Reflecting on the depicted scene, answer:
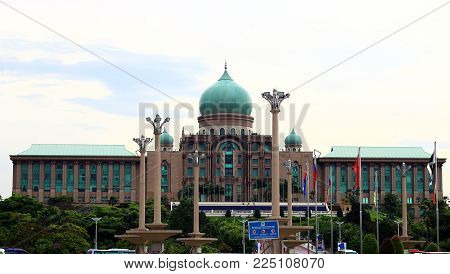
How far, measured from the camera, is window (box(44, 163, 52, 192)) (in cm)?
13150

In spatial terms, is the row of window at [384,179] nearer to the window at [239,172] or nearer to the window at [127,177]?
the window at [239,172]

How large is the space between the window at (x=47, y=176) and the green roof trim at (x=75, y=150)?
1.68 meters

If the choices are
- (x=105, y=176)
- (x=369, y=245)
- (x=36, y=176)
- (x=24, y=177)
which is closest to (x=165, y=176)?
(x=105, y=176)

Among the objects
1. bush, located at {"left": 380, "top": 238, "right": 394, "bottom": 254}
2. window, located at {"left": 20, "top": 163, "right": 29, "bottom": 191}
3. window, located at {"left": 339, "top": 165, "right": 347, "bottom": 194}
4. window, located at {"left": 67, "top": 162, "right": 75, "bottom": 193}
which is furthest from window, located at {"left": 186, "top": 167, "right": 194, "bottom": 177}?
bush, located at {"left": 380, "top": 238, "right": 394, "bottom": 254}

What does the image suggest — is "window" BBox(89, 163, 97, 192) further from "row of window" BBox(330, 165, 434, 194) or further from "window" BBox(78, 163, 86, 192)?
"row of window" BBox(330, 165, 434, 194)

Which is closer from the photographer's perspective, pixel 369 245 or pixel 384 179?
pixel 369 245

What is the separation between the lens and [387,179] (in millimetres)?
133500

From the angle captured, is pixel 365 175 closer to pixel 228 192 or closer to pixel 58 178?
pixel 228 192

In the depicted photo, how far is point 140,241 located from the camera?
51.1 metres

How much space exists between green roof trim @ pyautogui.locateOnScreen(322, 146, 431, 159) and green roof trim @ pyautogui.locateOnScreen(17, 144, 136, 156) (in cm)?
2919

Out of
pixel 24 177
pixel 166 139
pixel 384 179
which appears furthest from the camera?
pixel 384 179

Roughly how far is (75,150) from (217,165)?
20.7 meters

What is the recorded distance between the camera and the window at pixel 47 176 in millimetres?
131500
